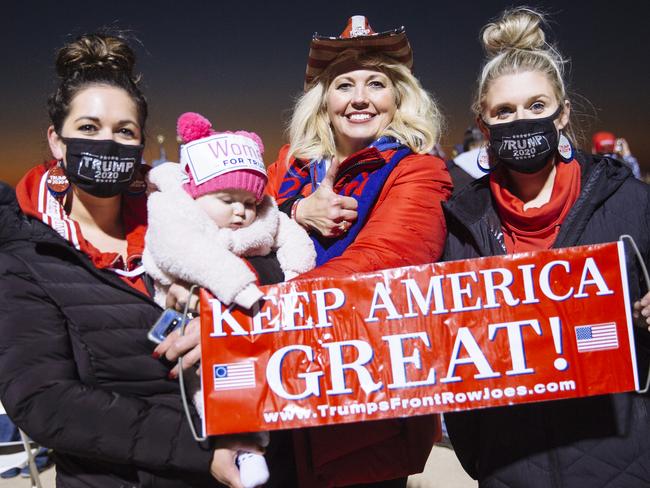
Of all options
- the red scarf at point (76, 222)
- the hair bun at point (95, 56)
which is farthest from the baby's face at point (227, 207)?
the hair bun at point (95, 56)

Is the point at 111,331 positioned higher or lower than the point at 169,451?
higher

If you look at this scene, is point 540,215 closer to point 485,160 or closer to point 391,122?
point 485,160

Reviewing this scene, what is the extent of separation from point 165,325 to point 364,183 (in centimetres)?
103

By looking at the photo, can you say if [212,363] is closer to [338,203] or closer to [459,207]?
[338,203]

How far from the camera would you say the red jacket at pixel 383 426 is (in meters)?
1.97

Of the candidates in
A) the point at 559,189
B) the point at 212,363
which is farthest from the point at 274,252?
the point at 559,189

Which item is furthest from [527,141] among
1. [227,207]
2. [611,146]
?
[611,146]

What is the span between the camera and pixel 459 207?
2.16 meters

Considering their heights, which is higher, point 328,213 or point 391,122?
point 391,122

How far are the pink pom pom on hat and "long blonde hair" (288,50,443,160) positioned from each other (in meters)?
0.66

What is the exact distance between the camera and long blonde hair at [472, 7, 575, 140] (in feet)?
7.27

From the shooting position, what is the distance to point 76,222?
197 cm

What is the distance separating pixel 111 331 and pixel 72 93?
92cm

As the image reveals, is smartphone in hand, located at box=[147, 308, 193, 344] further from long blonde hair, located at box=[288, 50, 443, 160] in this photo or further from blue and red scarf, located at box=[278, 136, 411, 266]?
long blonde hair, located at box=[288, 50, 443, 160]
